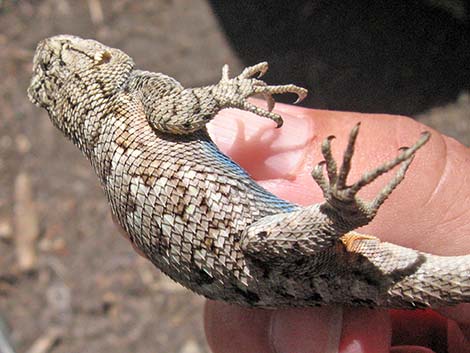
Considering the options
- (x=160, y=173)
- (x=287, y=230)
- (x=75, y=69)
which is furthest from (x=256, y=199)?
(x=75, y=69)

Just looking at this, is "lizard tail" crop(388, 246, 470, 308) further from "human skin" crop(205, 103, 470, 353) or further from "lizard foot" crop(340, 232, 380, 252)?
"human skin" crop(205, 103, 470, 353)

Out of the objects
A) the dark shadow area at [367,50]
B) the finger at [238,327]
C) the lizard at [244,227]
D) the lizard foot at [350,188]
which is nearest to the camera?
the lizard foot at [350,188]

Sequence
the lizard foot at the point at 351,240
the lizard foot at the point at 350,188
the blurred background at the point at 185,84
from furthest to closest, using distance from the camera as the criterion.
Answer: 1. the blurred background at the point at 185,84
2. the lizard foot at the point at 351,240
3. the lizard foot at the point at 350,188

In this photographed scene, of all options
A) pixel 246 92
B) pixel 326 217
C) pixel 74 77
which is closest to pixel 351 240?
pixel 326 217

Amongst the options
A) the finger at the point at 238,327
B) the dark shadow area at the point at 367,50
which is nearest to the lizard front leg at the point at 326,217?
the finger at the point at 238,327

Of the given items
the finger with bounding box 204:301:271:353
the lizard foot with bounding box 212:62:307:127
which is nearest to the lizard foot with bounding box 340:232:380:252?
the lizard foot with bounding box 212:62:307:127

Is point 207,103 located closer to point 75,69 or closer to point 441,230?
point 75,69

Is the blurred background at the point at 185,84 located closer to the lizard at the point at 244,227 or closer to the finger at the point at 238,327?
the finger at the point at 238,327
